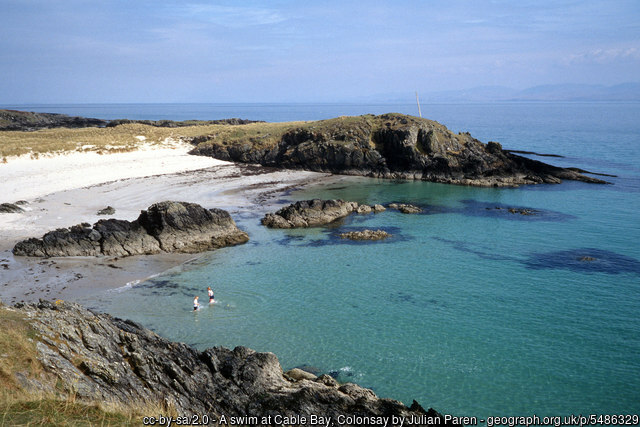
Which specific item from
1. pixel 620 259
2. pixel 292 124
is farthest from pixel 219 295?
pixel 292 124

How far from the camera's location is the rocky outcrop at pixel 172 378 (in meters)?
12.2

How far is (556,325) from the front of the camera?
2298cm

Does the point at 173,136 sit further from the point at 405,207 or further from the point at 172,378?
the point at 172,378

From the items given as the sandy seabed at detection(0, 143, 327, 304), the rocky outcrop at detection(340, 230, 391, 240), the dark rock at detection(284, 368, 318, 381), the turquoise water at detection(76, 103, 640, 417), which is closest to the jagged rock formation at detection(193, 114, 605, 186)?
the sandy seabed at detection(0, 143, 327, 304)

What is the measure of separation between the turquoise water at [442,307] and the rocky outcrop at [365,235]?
1.03 m

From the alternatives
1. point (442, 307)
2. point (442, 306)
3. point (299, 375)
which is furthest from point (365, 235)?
point (299, 375)

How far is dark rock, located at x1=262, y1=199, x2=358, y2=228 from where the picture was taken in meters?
42.2

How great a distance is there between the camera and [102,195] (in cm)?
4881

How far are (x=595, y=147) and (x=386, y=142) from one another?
192ft

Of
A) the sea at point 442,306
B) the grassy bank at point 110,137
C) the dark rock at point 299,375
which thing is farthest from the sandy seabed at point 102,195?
the dark rock at point 299,375

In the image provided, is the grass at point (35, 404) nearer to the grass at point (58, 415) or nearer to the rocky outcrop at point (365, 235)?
the grass at point (58, 415)

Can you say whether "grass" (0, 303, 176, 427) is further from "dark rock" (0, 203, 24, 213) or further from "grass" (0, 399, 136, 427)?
"dark rock" (0, 203, 24, 213)

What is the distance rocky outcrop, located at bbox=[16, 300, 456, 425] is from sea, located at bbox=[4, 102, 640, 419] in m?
4.18

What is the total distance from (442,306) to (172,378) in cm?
1633
